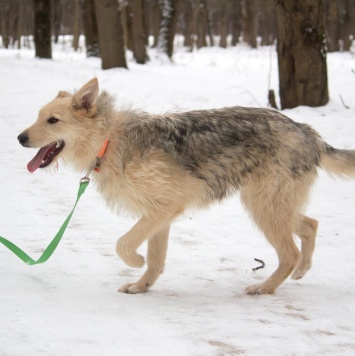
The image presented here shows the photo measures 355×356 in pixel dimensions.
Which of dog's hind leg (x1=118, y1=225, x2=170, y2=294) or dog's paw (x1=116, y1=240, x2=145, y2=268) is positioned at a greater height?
dog's paw (x1=116, y1=240, x2=145, y2=268)

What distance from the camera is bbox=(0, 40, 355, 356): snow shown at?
3.67 metres

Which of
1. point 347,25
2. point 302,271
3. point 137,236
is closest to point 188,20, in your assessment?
point 347,25

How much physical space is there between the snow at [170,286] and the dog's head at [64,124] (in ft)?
2.47

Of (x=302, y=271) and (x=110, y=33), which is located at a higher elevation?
(x=110, y=33)

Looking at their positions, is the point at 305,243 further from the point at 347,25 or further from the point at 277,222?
the point at 347,25

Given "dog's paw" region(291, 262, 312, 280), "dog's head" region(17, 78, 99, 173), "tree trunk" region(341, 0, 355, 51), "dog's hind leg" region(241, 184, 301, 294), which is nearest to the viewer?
"dog's head" region(17, 78, 99, 173)

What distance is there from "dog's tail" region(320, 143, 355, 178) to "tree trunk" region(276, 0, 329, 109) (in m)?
5.78

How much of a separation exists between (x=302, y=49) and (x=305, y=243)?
6088 mm

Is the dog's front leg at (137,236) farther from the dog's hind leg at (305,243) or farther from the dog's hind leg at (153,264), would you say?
the dog's hind leg at (305,243)

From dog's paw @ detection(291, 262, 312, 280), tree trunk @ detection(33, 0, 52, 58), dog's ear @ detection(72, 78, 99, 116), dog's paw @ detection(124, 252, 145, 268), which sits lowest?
dog's paw @ detection(291, 262, 312, 280)

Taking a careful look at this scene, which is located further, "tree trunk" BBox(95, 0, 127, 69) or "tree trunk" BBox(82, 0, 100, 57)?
"tree trunk" BBox(82, 0, 100, 57)

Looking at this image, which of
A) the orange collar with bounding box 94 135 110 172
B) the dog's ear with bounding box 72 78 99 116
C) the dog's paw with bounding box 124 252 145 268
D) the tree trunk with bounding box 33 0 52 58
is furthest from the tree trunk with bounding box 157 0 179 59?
the dog's paw with bounding box 124 252 145 268

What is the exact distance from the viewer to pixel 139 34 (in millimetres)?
22156

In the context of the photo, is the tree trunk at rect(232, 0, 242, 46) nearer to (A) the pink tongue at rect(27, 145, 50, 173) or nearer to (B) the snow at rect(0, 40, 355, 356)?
(B) the snow at rect(0, 40, 355, 356)
